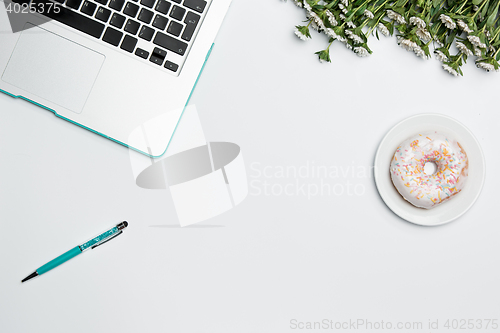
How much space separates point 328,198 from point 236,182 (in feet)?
0.63

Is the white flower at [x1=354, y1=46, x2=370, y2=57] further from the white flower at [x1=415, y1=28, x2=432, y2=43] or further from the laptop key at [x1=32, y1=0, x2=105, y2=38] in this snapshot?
the laptop key at [x1=32, y1=0, x2=105, y2=38]

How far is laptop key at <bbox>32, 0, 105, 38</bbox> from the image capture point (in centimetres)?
62

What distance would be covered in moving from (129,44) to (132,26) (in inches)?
1.2

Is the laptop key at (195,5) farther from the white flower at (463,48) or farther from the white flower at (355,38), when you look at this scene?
the white flower at (463,48)

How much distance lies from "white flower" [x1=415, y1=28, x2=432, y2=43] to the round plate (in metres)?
0.14

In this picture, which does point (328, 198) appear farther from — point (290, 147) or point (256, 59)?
point (256, 59)

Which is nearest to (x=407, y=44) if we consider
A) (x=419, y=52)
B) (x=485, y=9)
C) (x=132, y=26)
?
(x=419, y=52)

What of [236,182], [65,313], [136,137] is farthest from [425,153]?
[65,313]

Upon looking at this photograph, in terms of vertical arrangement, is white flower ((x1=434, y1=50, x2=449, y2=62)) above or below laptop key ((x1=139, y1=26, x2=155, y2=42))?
above

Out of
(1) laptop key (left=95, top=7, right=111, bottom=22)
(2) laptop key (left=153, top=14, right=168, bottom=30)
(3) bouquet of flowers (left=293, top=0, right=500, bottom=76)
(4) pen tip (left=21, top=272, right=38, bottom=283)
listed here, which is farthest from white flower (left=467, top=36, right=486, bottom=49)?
(4) pen tip (left=21, top=272, right=38, bottom=283)

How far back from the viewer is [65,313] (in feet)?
2.29

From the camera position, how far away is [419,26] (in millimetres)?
650

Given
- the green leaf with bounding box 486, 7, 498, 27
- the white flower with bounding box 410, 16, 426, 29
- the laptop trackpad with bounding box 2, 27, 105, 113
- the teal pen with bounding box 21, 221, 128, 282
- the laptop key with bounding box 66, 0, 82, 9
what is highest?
the green leaf with bounding box 486, 7, 498, 27

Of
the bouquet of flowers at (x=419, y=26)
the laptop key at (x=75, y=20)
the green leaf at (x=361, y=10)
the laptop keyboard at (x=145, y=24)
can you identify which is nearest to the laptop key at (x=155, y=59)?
the laptop keyboard at (x=145, y=24)
